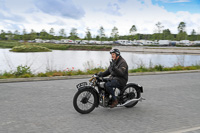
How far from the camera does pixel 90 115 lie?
5.43 meters

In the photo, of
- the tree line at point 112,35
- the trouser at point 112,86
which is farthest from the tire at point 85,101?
the tree line at point 112,35

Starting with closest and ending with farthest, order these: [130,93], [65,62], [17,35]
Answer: [130,93]
[65,62]
[17,35]

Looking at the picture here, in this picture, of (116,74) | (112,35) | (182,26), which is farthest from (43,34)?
(116,74)

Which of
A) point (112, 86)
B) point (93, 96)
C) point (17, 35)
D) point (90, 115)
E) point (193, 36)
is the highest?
point (17, 35)

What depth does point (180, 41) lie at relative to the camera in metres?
95.0

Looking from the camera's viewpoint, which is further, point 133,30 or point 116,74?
point 133,30

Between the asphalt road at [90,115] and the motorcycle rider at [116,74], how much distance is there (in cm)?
66

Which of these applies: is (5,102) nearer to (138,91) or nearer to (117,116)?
(117,116)

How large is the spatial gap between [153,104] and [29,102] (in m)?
3.82

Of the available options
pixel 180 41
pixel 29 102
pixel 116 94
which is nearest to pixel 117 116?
pixel 116 94

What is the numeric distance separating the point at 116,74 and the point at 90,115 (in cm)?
126

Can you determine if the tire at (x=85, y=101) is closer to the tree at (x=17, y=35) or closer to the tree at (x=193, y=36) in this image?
the tree at (x=193, y=36)

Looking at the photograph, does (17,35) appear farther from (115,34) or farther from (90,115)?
(90,115)

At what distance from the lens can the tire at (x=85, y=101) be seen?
17.5 ft
